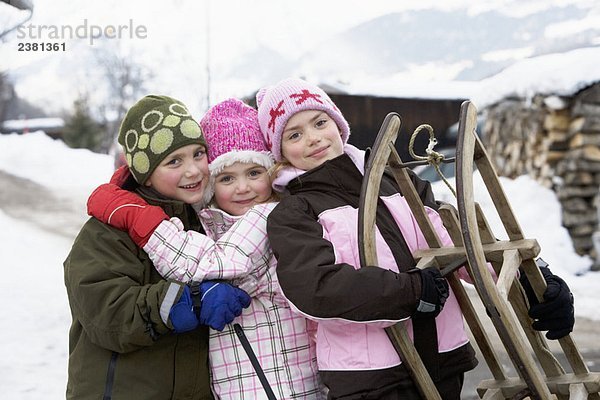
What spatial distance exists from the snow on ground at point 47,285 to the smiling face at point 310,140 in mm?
3238

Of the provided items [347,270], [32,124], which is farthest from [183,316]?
[32,124]

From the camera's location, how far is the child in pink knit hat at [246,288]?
2.08 m

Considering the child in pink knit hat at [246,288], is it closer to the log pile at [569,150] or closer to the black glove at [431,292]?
the black glove at [431,292]

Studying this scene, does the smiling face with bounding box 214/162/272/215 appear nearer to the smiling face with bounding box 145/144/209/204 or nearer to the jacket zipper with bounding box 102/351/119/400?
the smiling face with bounding box 145/144/209/204

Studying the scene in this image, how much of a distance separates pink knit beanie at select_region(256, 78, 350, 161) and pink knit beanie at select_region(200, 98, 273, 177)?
1.6 inches

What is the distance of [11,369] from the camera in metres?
5.18

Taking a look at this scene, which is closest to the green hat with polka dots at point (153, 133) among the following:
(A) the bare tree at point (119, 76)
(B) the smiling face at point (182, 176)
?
(B) the smiling face at point (182, 176)

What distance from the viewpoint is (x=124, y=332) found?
1972 mm

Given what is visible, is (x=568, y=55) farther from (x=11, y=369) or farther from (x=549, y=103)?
(x=11, y=369)

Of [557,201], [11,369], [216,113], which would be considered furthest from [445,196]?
[216,113]

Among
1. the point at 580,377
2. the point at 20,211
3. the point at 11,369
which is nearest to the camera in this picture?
the point at 580,377

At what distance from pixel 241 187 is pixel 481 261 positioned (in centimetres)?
87

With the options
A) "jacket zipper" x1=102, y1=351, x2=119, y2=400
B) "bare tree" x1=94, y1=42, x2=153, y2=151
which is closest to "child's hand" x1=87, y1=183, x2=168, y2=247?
"jacket zipper" x1=102, y1=351, x2=119, y2=400

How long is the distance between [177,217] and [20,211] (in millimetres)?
11589
